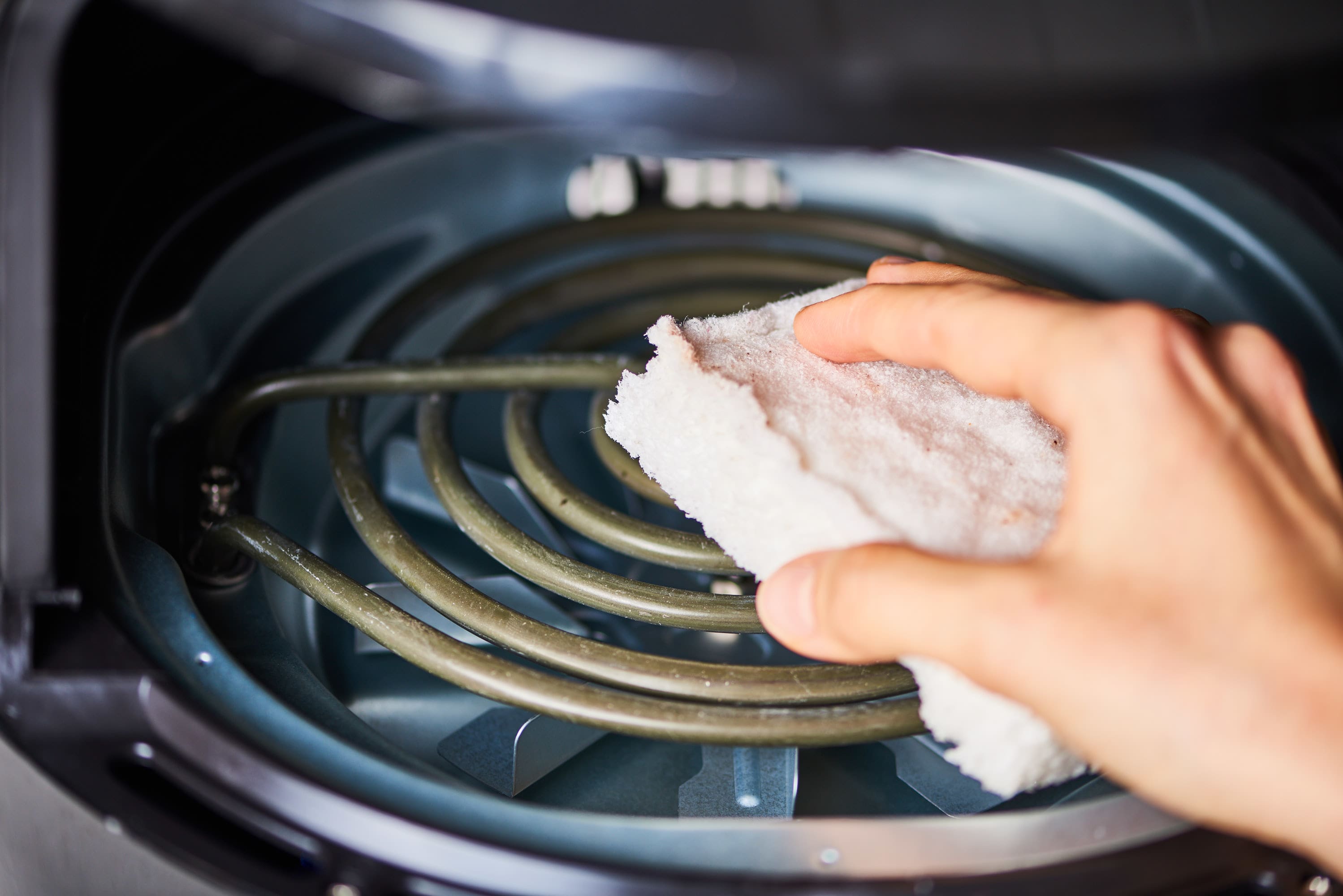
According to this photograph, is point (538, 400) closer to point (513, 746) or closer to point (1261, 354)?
point (513, 746)

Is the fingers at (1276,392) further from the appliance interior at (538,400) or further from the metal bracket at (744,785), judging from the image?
the metal bracket at (744,785)

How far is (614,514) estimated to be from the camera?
71 cm

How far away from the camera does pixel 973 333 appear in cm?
54

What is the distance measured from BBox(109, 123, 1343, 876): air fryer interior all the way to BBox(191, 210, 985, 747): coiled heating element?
0.17 feet

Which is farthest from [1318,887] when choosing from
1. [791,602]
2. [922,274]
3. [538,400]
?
[538,400]

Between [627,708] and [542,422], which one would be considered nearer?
[627,708]

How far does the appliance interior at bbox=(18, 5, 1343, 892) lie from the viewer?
0.51 metres

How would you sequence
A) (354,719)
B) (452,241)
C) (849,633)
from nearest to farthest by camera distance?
(849,633)
(354,719)
(452,241)

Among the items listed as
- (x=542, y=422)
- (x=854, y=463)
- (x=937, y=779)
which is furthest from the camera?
(x=542, y=422)

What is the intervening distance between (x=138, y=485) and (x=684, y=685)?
1.38 ft

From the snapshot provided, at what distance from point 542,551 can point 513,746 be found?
13 cm

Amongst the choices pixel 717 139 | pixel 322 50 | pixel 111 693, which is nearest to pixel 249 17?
pixel 322 50

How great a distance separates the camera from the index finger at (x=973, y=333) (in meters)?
0.49

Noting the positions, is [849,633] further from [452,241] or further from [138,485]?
[452,241]
